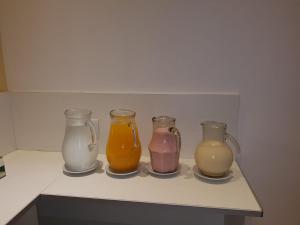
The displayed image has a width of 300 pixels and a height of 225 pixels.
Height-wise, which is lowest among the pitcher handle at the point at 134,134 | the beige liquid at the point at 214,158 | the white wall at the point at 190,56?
the beige liquid at the point at 214,158

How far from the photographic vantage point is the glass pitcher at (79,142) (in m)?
0.94

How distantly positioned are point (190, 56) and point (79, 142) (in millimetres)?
570

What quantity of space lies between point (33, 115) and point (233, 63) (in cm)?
94

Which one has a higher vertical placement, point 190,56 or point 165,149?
point 190,56

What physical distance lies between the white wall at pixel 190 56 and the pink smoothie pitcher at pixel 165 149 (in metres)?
0.25

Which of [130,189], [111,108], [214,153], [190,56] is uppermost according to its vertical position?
[190,56]

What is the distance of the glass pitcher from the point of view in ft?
3.07

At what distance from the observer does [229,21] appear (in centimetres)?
101

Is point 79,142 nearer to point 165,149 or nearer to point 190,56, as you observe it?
point 165,149

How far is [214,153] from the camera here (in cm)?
88

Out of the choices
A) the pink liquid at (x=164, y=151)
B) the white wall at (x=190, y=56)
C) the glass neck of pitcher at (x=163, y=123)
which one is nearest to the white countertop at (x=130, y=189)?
the pink liquid at (x=164, y=151)

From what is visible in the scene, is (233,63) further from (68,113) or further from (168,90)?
(68,113)

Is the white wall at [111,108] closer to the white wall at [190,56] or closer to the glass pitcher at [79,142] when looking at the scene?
the white wall at [190,56]

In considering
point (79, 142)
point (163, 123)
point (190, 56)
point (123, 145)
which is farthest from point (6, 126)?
point (190, 56)
